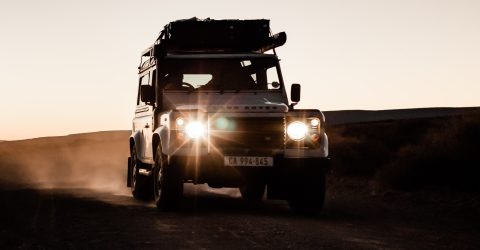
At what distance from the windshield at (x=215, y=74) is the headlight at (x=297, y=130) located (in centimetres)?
177

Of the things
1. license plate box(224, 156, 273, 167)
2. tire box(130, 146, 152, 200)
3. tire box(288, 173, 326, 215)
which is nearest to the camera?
license plate box(224, 156, 273, 167)

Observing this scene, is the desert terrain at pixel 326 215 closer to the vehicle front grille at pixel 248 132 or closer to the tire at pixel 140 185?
the tire at pixel 140 185

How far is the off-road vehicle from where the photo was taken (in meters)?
11.4

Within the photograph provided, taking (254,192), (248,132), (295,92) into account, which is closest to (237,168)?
(248,132)

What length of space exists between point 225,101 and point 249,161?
1562mm

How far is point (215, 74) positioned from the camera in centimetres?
1316

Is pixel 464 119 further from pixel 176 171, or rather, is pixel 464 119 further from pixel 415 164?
pixel 176 171

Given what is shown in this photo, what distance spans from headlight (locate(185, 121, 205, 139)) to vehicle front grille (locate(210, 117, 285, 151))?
15 centimetres

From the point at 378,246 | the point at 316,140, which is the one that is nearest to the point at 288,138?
the point at 316,140

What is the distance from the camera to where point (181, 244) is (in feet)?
26.3

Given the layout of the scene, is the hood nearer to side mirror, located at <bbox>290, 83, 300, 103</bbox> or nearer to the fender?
side mirror, located at <bbox>290, 83, 300, 103</bbox>

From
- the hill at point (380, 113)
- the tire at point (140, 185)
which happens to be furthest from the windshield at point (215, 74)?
the hill at point (380, 113)

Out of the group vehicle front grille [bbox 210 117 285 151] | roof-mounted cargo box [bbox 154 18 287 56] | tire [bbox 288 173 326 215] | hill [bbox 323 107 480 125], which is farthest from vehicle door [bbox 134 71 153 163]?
hill [bbox 323 107 480 125]

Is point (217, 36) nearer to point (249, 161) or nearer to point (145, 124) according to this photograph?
point (145, 124)
